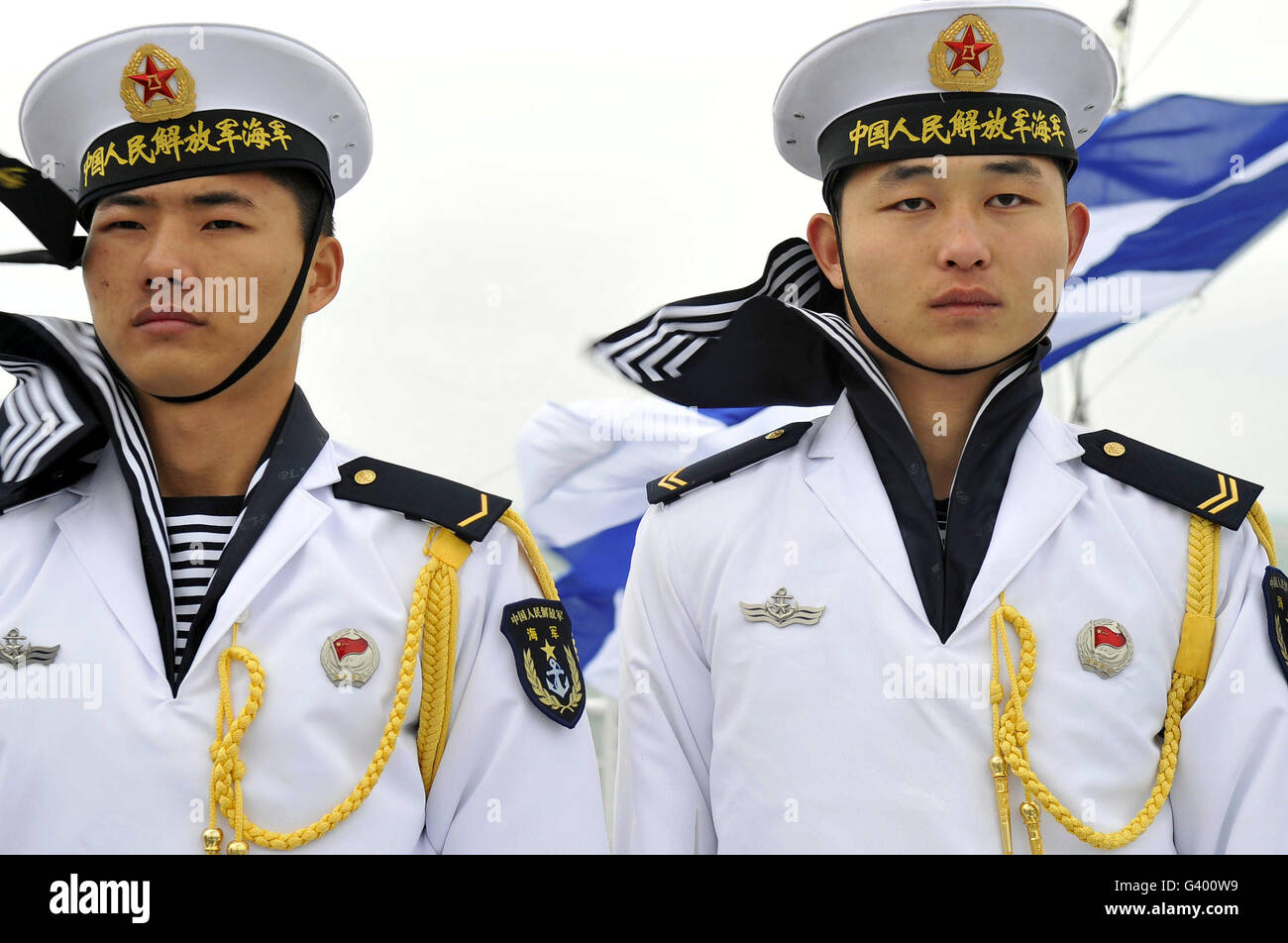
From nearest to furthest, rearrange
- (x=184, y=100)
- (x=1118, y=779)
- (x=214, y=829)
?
(x=214, y=829) → (x=1118, y=779) → (x=184, y=100)

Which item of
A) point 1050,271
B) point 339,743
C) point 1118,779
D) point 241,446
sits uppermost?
point 1050,271

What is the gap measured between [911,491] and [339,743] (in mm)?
1485

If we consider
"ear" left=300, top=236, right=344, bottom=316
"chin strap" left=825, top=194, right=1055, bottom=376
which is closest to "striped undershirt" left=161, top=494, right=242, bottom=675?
"ear" left=300, top=236, right=344, bottom=316

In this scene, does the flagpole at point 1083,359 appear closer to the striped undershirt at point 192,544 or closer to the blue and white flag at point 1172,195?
the blue and white flag at point 1172,195

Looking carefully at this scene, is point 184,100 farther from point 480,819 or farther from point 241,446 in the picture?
point 480,819

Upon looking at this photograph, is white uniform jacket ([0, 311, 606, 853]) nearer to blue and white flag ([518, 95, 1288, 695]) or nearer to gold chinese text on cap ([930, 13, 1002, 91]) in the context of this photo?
gold chinese text on cap ([930, 13, 1002, 91])

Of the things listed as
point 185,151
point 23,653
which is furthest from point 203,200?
point 23,653

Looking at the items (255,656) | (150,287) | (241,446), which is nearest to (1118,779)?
(255,656)

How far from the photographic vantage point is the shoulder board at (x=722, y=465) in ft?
10.6

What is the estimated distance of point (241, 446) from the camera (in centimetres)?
296

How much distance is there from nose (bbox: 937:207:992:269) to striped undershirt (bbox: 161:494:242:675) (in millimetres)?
1806

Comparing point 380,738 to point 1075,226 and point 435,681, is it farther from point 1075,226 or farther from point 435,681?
point 1075,226

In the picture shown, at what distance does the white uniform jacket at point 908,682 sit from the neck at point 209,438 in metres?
1.03

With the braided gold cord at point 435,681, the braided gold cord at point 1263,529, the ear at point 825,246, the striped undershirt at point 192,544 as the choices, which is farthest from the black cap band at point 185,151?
the braided gold cord at point 1263,529
